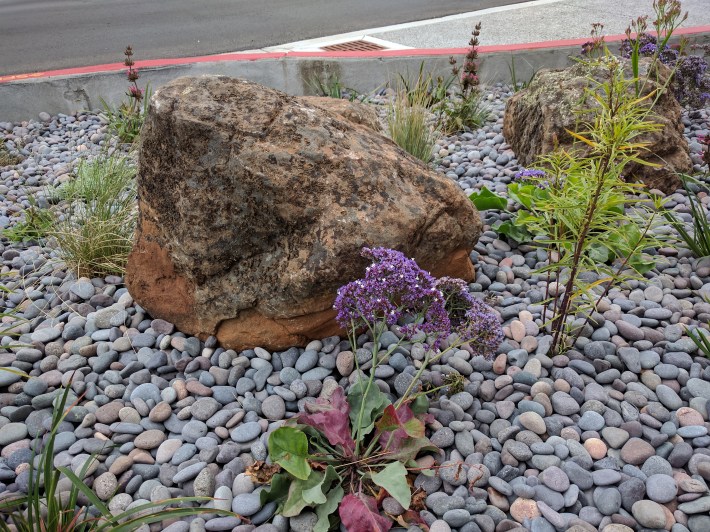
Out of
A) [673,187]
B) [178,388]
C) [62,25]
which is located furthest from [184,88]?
[62,25]

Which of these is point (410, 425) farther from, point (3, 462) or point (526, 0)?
point (526, 0)

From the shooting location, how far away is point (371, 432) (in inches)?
100

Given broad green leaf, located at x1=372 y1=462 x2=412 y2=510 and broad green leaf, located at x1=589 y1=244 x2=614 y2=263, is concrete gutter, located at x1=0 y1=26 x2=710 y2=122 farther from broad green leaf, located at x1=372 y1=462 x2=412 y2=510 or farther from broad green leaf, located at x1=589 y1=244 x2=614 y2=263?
broad green leaf, located at x1=372 y1=462 x2=412 y2=510

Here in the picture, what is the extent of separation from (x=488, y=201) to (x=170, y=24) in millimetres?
7420

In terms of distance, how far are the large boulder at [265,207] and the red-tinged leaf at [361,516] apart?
37.0 inches

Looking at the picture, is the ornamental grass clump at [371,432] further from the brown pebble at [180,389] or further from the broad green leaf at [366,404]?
the brown pebble at [180,389]

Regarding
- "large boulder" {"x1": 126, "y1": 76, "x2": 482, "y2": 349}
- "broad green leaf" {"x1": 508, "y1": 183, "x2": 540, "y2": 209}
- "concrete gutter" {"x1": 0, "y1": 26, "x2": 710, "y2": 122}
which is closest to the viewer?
"large boulder" {"x1": 126, "y1": 76, "x2": 482, "y2": 349}

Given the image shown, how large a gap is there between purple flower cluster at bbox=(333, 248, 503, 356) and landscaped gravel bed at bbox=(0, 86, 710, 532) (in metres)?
0.32

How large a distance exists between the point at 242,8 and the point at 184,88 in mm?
8524

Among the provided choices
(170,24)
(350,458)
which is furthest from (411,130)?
(170,24)

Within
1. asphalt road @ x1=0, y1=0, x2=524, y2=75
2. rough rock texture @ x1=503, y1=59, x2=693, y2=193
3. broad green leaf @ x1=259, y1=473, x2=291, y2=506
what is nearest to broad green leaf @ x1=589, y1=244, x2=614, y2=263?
rough rock texture @ x1=503, y1=59, x2=693, y2=193

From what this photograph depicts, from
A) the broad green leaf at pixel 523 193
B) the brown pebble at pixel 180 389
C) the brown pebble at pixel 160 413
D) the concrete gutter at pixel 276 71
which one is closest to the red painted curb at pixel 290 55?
the concrete gutter at pixel 276 71

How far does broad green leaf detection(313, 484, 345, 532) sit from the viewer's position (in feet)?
7.11

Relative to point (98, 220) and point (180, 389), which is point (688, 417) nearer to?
point (180, 389)
